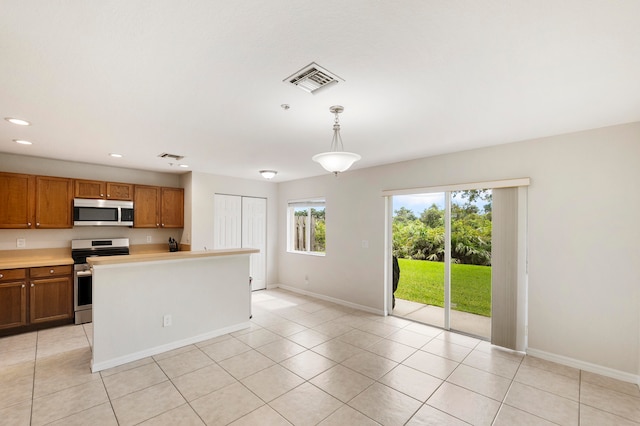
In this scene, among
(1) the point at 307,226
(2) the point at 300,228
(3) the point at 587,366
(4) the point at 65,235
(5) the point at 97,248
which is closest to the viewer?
(3) the point at 587,366

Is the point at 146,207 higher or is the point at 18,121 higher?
the point at 18,121

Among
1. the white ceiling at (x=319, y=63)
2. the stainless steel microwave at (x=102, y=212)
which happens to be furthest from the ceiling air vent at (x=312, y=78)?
the stainless steel microwave at (x=102, y=212)

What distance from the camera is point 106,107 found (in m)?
2.52

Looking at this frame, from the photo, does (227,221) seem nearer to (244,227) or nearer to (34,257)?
(244,227)

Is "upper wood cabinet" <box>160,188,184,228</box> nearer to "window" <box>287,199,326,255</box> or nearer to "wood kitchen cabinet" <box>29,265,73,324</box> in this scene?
"wood kitchen cabinet" <box>29,265,73,324</box>

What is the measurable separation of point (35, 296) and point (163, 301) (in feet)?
7.20

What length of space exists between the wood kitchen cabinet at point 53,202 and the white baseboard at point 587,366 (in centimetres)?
686

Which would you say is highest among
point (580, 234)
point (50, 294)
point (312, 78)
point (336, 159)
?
point (312, 78)

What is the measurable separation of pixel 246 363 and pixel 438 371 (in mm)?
2074

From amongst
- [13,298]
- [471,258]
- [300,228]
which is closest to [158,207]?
[13,298]

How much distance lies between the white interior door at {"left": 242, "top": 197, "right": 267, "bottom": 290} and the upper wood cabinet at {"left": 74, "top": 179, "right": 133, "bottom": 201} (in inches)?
85.5

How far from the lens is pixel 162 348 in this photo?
3428mm

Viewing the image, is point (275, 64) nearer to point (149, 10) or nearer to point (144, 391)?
point (149, 10)

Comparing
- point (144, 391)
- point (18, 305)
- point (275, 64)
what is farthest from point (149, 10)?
point (18, 305)
